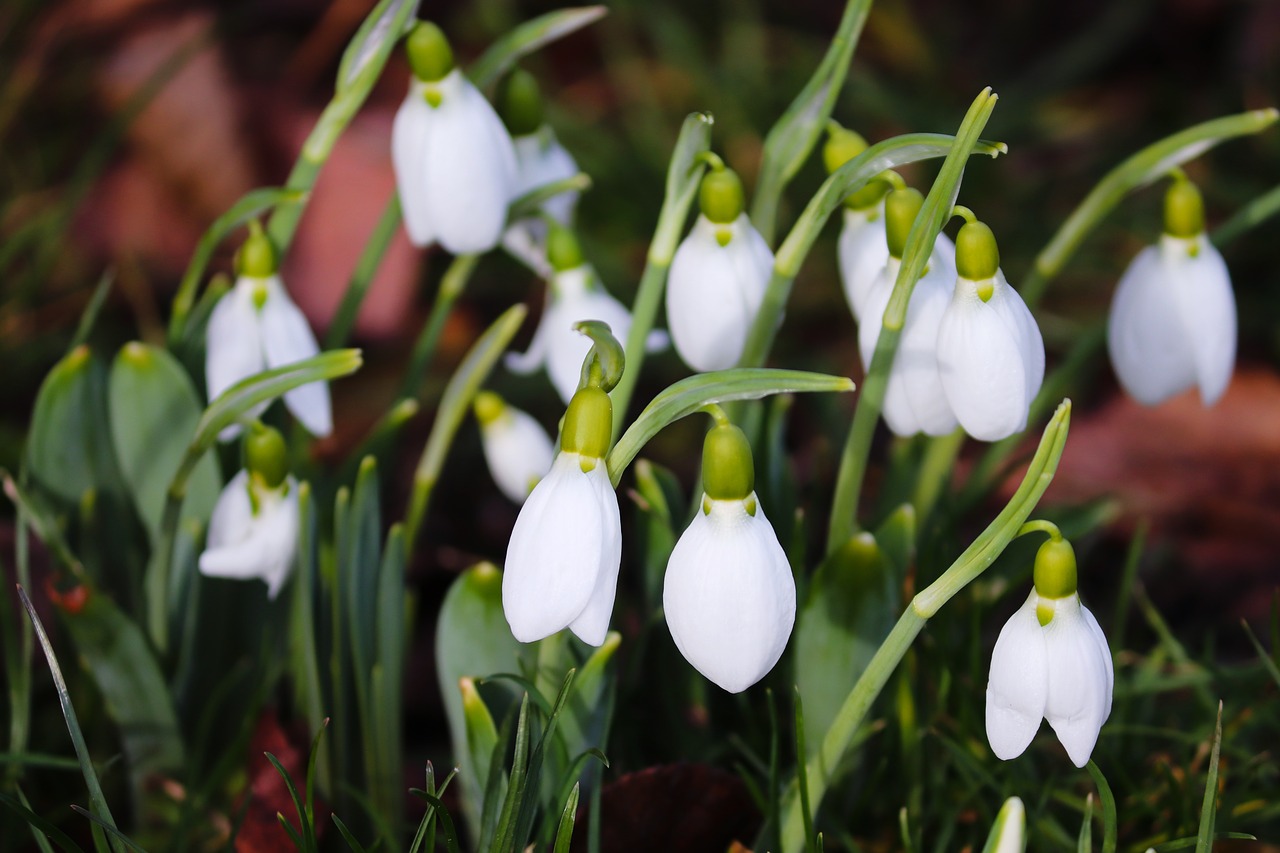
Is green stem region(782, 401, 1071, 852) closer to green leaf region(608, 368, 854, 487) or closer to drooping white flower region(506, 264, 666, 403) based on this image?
green leaf region(608, 368, 854, 487)

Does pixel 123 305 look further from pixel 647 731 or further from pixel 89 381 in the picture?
pixel 647 731

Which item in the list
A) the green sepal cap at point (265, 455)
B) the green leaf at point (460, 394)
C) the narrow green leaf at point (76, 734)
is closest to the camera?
the narrow green leaf at point (76, 734)

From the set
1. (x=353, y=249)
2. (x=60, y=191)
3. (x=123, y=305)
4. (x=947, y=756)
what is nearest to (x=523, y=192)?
(x=947, y=756)

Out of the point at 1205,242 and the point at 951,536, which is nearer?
the point at 1205,242

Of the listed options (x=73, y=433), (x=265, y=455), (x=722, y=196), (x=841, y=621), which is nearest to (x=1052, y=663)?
(x=841, y=621)

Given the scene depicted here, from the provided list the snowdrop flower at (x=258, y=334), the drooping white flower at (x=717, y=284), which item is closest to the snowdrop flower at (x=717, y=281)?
the drooping white flower at (x=717, y=284)

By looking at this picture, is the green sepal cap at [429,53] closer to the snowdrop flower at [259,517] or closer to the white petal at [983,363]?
the snowdrop flower at [259,517]

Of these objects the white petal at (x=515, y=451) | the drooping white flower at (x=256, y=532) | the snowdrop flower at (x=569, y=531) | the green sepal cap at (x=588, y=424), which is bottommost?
the drooping white flower at (x=256, y=532)
